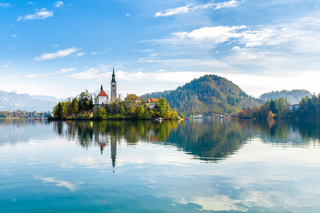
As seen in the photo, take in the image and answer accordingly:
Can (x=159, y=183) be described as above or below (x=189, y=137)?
below

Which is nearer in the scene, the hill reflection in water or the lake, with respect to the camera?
the lake

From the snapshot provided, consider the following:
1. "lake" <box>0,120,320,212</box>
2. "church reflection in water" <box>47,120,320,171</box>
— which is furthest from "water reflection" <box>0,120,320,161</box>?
"lake" <box>0,120,320,212</box>

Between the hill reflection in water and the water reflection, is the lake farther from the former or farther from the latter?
the hill reflection in water

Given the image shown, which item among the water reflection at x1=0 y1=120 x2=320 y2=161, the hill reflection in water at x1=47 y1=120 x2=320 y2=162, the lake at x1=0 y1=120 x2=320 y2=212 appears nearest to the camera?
the lake at x1=0 y1=120 x2=320 y2=212

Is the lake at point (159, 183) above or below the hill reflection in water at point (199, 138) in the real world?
below

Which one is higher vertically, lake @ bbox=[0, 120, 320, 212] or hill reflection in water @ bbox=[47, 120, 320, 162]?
hill reflection in water @ bbox=[47, 120, 320, 162]

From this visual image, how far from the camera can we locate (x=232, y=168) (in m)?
25.0

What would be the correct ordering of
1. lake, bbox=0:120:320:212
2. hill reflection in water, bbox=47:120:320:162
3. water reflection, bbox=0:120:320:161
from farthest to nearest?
water reflection, bbox=0:120:320:161, hill reflection in water, bbox=47:120:320:162, lake, bbox=0:120:320:212

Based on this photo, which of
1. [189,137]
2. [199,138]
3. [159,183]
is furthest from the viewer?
[189,137]

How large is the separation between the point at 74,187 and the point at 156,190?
5.92m

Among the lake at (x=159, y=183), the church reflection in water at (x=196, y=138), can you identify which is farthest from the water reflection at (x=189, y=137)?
the lake at (x=159, y=183)

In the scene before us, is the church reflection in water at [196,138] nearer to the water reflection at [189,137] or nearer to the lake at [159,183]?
the water reflection at [189,137]

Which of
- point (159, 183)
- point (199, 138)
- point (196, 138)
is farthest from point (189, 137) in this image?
point (159, 183)

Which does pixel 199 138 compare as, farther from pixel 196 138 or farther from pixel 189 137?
pixel 189 137
